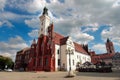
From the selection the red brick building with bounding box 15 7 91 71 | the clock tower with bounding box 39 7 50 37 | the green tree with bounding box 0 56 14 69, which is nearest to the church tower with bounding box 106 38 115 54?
the red brick building with bounding box 15 7 91 71

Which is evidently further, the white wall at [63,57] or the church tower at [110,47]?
the church tower at [110,47]

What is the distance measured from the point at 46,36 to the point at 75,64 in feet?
51.8

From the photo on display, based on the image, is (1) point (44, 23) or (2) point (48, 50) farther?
(1) point (44, 23)

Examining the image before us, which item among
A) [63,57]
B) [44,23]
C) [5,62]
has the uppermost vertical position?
[44,23]

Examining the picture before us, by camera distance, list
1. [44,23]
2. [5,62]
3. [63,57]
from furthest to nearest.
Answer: [5,62] < [44,23] < [63,57]

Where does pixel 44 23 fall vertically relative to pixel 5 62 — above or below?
above

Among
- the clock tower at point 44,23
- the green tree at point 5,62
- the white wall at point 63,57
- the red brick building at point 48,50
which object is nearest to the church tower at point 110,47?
the red brick building at point 48,50

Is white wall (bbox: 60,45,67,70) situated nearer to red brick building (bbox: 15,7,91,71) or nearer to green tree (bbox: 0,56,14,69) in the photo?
red brick building (bbox: 15,7,91,71)

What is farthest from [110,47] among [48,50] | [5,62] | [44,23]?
[48,50]

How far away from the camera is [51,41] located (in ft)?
157

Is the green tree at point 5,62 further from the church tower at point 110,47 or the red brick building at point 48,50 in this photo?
the church tower at point 110,47

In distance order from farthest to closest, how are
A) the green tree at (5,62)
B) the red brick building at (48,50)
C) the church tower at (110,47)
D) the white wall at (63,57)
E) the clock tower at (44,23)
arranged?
1. the church tower at (110,47)
2. the green tree at (5,62)
3. the clock tower at (44,23)
4. the white wall at (63,57)
5. the red brick building at (48,50)

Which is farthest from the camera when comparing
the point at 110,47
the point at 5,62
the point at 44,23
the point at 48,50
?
the point at 110,47

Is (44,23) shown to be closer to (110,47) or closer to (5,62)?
(5,62)
